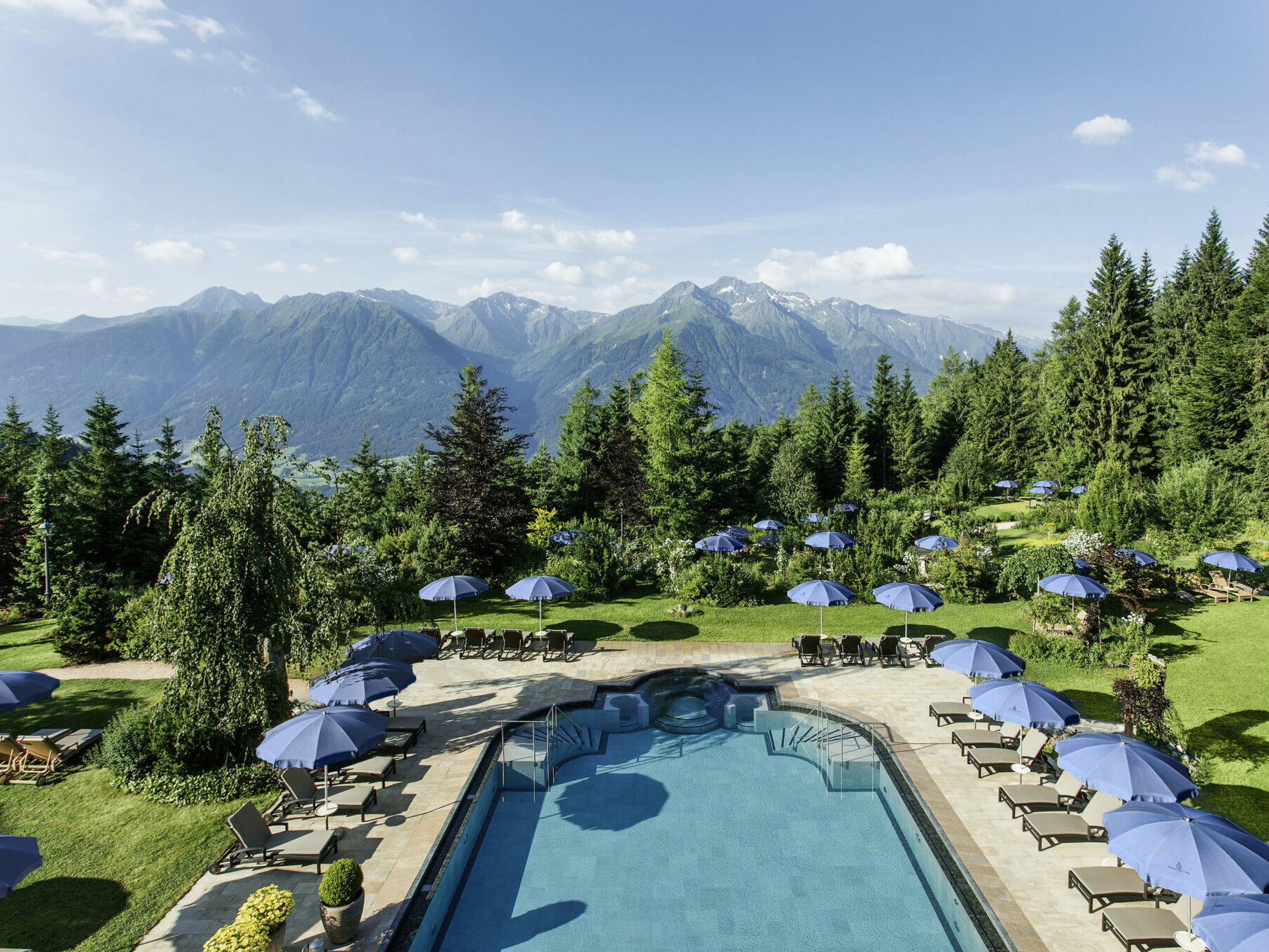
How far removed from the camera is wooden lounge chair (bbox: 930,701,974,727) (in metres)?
11.8

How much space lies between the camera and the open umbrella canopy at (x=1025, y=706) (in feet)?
30.6

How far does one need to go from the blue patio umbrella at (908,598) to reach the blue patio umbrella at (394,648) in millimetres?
9962

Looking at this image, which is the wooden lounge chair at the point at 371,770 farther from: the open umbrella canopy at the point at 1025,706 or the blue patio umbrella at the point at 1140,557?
the blue patio umbrella at the point at 1140,557

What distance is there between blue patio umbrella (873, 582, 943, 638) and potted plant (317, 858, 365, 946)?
456 inches

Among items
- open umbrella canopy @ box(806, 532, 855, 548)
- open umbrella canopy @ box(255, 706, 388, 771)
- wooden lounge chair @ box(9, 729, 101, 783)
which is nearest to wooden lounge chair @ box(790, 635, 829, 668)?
open umbrella canopy @ box(806, 532, 855, 548)

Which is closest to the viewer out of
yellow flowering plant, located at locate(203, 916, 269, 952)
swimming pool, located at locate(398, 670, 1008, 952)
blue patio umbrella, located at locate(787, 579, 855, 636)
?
yellow flowering plant, located at locate(203, 916, 269, 952)

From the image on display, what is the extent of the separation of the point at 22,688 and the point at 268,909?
7.67 m

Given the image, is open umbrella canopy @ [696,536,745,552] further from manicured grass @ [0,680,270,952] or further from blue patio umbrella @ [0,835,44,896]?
blue patio umbrella @ [0,835,44,896]

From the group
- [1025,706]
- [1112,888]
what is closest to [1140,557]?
[1025,706]

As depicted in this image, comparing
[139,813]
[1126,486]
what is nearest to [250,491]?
[139,813]

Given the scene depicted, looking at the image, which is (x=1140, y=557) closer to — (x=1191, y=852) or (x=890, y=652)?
(x=890, y=652)

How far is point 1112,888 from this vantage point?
7.21 m

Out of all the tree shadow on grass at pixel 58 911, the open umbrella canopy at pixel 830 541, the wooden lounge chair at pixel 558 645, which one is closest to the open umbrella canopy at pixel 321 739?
the tree shadow on grass at pixel 58 911

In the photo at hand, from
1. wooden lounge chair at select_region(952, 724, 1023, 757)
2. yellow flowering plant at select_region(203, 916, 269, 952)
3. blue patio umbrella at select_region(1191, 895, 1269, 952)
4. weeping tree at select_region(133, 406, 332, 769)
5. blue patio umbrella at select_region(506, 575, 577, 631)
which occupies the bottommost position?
wooden lounge chair at select_region(952, 724, 1023, 757)
